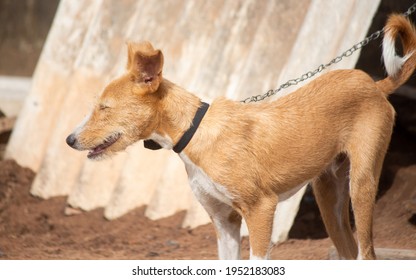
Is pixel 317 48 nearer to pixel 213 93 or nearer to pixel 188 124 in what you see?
pixel 213 93

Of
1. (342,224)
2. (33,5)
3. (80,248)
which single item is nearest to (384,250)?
(342,224)

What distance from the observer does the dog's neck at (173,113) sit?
5.65 meters

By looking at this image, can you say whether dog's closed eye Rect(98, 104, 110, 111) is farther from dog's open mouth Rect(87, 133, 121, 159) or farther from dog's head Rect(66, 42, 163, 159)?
dog's open mouth Rect(87, 133, 121, 159)

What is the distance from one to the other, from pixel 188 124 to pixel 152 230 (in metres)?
3.26

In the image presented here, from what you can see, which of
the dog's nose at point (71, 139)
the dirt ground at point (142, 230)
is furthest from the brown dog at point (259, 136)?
the dirt ground at point (142, 230)

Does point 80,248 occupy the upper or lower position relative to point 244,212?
lower

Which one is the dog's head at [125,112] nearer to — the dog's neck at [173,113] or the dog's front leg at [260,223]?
the dog's neck at [173,113]

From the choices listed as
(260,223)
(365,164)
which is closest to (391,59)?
(365,164)

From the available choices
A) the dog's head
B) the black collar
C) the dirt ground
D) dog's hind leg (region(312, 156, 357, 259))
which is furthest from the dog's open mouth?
the dirt ground

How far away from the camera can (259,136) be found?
19.2 feet

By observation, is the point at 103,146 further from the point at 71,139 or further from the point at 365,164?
the point at 365,164

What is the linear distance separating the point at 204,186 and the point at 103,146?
688 millimetres

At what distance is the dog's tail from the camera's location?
6.36m
